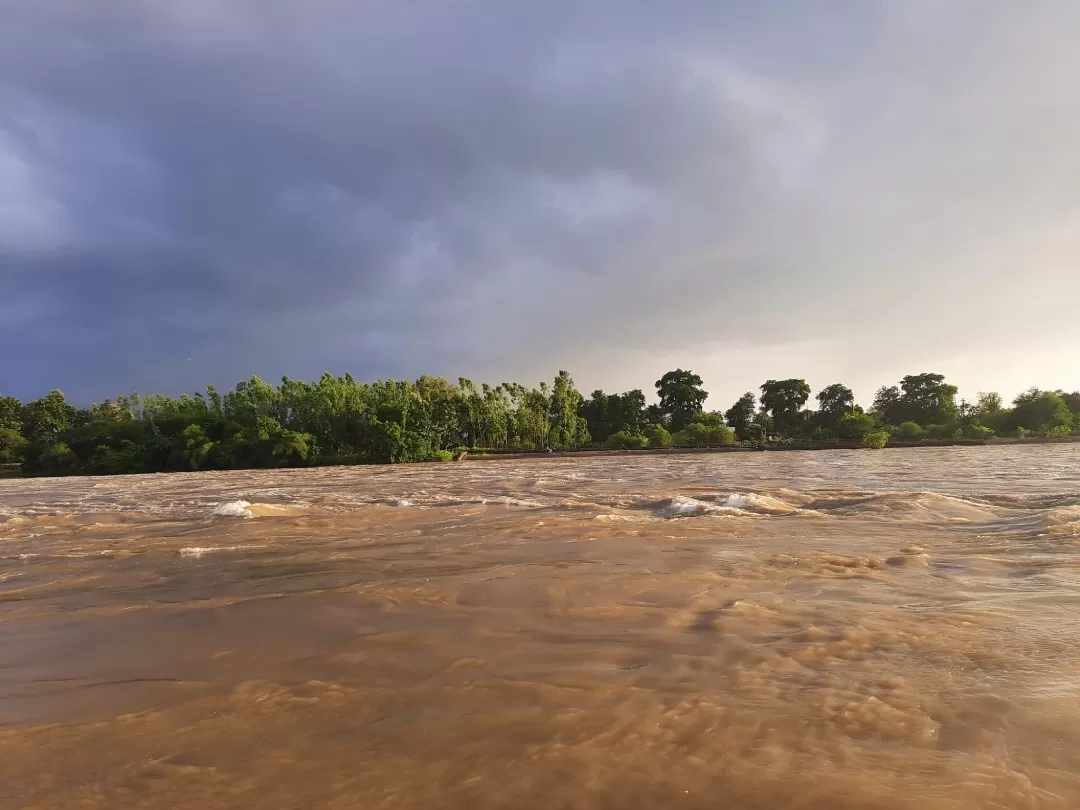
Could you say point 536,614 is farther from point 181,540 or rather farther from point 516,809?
point 181,540

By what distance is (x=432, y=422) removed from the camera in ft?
173

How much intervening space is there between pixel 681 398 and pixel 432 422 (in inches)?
1282

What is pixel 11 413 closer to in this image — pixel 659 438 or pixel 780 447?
pixel 659 438

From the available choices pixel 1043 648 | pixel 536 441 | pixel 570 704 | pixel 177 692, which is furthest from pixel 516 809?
pixel 536 441

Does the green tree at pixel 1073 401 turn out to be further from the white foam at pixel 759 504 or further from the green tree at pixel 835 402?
the white foam at pixel 759 504

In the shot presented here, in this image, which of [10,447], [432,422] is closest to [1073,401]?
[432,422]

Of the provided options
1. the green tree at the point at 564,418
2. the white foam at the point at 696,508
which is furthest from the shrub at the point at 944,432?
the white foam at the point at 696,508

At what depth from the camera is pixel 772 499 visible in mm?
10367

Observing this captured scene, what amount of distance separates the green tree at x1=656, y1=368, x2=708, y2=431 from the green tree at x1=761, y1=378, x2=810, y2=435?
8.01m

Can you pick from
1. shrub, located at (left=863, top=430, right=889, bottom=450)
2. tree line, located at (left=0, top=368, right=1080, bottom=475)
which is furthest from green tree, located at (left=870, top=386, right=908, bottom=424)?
shrub, located at (left=863, top=430, right=889, bottom=450)

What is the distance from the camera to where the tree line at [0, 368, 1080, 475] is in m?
45.6

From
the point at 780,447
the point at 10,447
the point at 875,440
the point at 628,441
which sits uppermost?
the point at 10,447

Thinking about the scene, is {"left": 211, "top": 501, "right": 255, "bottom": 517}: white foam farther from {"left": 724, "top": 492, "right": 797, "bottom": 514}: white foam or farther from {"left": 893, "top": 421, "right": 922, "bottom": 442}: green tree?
{"left": 893, "top": 421, "right": 922, "bottom": 442}: green tree

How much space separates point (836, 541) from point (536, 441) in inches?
1975
